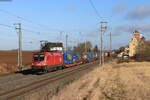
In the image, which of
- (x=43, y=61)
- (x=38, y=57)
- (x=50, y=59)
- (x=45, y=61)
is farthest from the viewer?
(x=50, y=59)

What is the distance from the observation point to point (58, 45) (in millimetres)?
58250

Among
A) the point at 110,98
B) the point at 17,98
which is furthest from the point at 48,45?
the point at 110,98

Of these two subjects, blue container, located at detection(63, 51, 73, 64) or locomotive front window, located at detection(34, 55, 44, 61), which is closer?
locomotive front window, located at detection(34, 55, 44, 61)

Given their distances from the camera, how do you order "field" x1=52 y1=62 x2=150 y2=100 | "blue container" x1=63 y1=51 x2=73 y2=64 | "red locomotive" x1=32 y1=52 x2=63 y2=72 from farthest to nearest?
1. "blue container" x1=63 y1=51 x2=73 y2=64
2. "red locomotive" x1=32 y1=52 x2=63 y2=72
3. "field" x1=52 y1=62 x2=150 y2=100

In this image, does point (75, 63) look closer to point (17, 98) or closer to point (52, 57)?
point (52, 57)

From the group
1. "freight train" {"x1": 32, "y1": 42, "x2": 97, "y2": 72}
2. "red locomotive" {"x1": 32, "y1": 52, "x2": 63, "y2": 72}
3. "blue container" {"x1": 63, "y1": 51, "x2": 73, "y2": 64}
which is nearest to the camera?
"red locomotive" {"x1": 32, "y1": 52, "x2": 63, "y2": 72}

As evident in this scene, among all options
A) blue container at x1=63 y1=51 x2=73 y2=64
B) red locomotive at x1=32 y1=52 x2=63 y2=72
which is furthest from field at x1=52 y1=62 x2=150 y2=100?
blue container at x1=63 y1=51 x2=73 y2=64

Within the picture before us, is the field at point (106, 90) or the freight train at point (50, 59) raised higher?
the freight train at point (50, 59)

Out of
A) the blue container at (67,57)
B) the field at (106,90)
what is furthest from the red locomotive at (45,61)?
the field at (106,90)

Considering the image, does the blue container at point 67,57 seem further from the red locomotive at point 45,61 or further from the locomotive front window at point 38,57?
the locomotive front window at point 38,57

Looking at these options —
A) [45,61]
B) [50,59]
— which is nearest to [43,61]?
[45,61]

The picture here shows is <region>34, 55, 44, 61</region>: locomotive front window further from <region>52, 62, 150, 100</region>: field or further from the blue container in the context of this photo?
<region>52, 62, 150, 100</region>: field

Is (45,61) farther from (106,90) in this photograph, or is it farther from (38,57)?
(106,90)

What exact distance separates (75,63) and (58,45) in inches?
467
